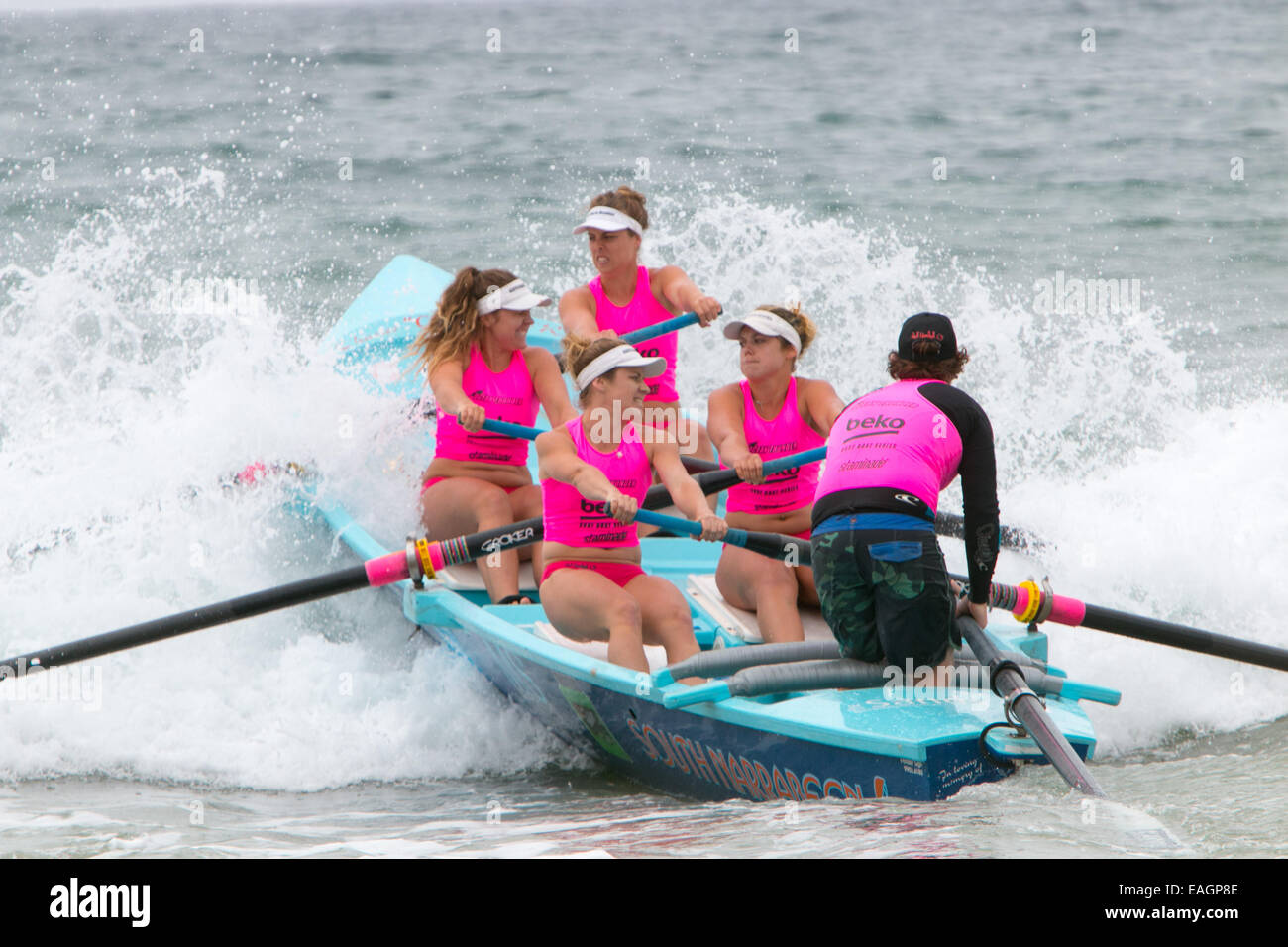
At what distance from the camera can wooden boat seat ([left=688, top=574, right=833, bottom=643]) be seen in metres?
4.98

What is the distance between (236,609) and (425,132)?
13.5 metres

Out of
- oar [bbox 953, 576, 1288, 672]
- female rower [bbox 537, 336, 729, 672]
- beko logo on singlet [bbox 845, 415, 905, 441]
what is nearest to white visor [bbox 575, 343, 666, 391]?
female rower [bbox 537, 336, 729, 672]

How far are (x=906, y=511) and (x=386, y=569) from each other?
2.14 metres

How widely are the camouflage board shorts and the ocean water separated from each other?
1.57ft

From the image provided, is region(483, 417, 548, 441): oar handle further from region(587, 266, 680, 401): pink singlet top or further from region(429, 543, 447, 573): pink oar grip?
region(587, 266, 680, 401): pink singlet top

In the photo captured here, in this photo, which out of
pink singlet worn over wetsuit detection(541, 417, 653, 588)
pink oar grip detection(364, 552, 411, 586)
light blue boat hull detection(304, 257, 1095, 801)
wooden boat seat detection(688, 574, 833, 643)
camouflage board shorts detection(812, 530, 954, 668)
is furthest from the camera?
pink oar grip detection(364, 552, 411, 586)

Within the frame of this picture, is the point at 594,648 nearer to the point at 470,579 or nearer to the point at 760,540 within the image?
the point at 760,540

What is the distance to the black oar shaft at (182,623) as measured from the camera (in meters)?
5.00

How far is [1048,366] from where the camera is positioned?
9.23m

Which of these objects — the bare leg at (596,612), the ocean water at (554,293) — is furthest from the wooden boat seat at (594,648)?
the ocean water at (554,293)

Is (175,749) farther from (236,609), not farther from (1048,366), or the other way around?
(1048,366)

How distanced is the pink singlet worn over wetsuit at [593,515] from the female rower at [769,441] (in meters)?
0.46
